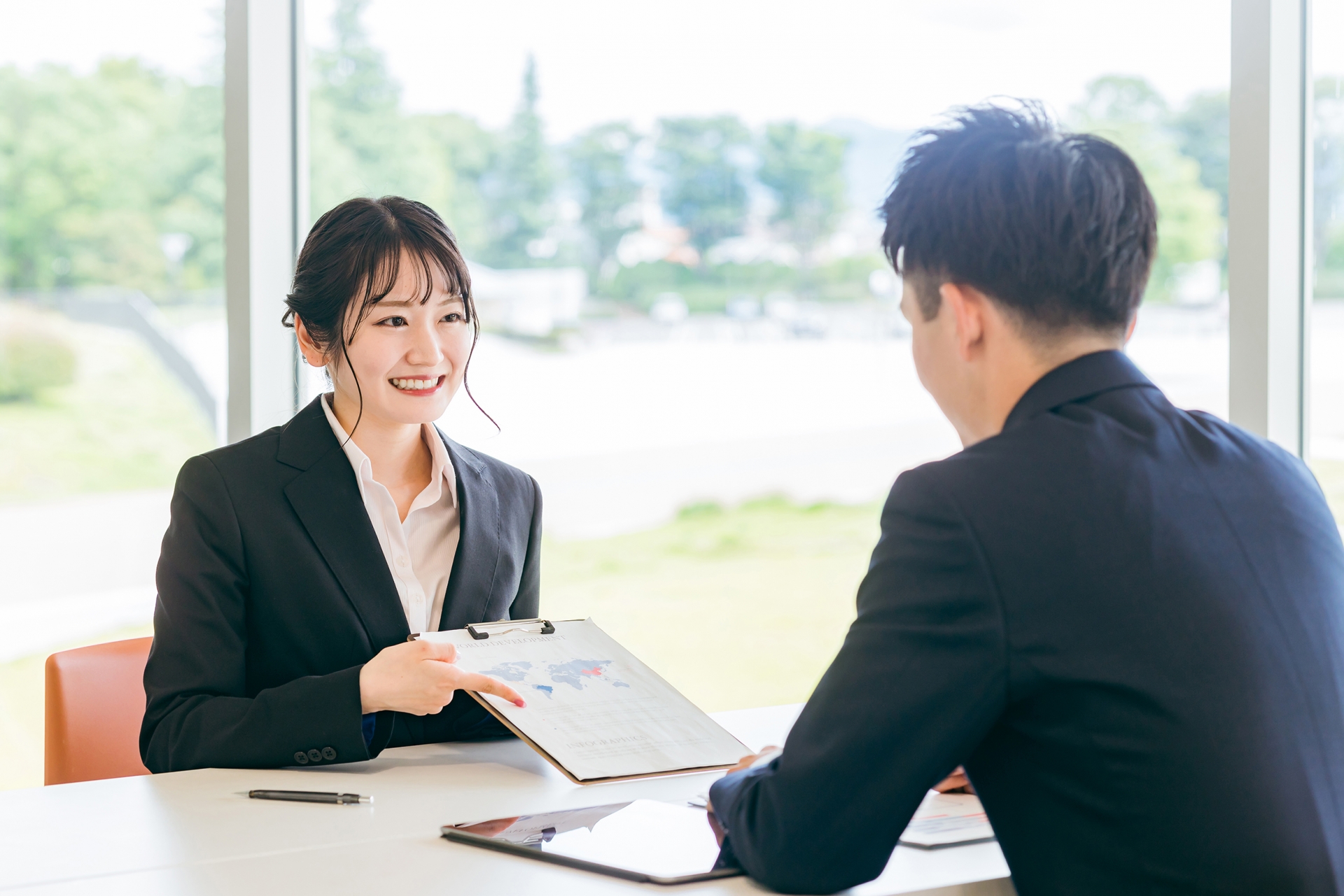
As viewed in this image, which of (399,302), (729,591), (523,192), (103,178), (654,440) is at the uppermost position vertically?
(523,192)

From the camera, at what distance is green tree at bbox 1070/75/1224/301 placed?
6.56 m

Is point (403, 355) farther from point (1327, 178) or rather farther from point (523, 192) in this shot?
point (523, 192)

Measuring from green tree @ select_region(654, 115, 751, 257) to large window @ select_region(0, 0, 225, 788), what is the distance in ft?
Result: 12.3

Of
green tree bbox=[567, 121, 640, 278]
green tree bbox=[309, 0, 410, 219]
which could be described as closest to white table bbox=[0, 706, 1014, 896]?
green tree bbox=[309, 0, 410, 219]

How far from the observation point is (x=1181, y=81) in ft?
23.0

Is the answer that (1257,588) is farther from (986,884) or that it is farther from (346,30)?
(346,30)

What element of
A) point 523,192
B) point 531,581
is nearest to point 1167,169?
point 523,192

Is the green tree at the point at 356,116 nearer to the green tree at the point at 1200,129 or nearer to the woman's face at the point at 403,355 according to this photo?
the woman's face at the point at 403,355

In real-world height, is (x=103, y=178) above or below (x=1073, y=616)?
above

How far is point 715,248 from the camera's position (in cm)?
849

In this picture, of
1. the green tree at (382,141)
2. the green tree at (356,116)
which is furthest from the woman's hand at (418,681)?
the green tree at (356,116)

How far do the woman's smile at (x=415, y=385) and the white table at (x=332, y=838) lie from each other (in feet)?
1.82

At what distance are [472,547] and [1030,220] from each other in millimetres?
1103

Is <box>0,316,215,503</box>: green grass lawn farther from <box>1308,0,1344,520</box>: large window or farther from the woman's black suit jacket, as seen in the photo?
<box>1308,0,1344,520</box>: large window
